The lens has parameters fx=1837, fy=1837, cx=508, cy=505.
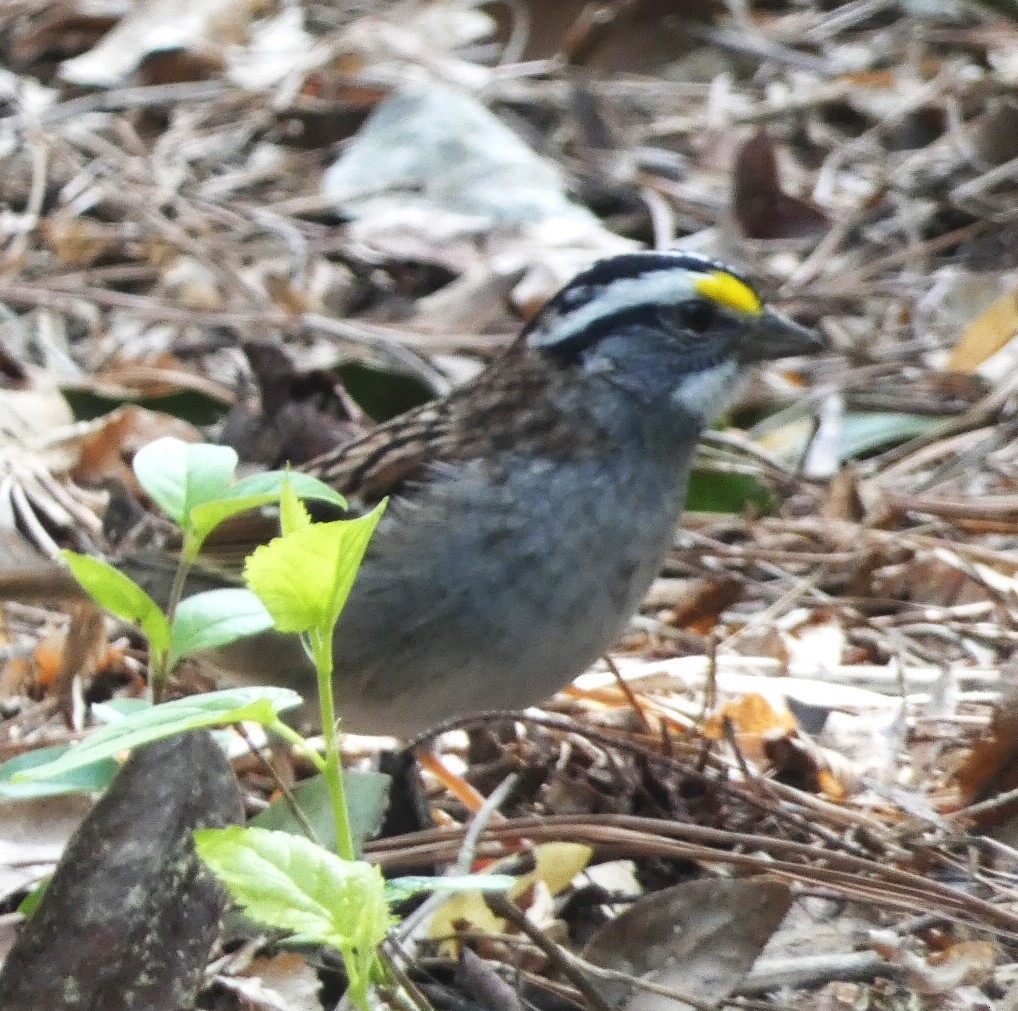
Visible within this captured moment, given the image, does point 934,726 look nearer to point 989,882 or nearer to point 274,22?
point 989,882

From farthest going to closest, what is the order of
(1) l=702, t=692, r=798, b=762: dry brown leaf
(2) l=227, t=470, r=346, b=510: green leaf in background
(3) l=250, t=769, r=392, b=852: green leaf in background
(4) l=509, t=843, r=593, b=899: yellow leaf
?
(1) l=702, t=692, r=798, b=762: dry brown leaf < (4) l=509, t=843, r=593, b=899: yellow leaf < (3) l=250, t=769, r=392, b=852: green leaf in background < (2) l=227, t=470, r=346, b=510: green leaf in background

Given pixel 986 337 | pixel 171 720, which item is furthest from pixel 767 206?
pixel 171 720

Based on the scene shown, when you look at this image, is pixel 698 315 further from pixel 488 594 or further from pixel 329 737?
pixel 329 737

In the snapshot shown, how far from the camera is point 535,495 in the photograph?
2715mm

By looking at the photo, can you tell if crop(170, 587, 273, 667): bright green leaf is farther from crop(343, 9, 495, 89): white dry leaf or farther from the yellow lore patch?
crop(343, 9, 495, 89): white dry leaf

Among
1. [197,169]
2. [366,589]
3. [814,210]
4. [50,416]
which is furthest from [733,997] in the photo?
[197,169]

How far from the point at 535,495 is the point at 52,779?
112 centimetres

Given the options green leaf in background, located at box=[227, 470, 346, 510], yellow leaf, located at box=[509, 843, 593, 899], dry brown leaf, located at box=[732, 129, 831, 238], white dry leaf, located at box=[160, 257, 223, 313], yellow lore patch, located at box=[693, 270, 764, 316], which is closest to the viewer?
green leaf in background, located at box=[227, 470, 346, 510]

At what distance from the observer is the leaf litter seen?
228 cm

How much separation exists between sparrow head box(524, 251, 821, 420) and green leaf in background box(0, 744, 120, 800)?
1.33 m

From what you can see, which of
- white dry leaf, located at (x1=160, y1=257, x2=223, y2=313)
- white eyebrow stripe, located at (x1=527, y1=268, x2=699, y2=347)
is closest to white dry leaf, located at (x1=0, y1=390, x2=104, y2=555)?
white dry leaf, located at (x1=160, y1=257, x2=223, y2=313)

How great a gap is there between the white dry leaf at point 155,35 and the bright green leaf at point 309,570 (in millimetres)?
4623

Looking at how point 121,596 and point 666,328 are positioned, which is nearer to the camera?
point 121,596

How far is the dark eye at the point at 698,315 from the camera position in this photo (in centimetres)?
298
